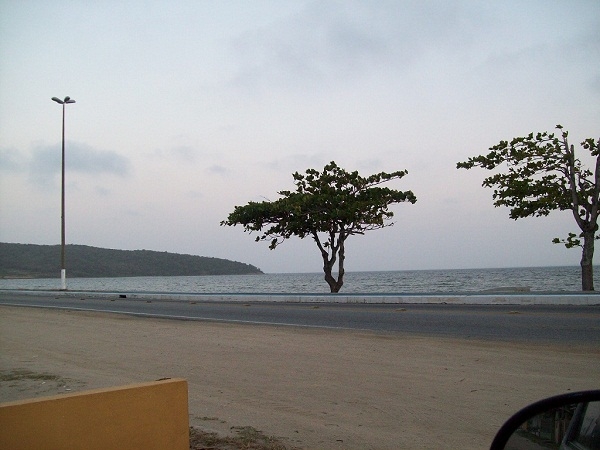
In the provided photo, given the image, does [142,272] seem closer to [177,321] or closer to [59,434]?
[177,321]

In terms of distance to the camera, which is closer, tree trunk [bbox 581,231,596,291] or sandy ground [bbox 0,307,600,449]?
sandy ground [bbox 0,307,600,449]

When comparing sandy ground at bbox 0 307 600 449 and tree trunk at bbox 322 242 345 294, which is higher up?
tree trunk at bbox 322 242 345 294

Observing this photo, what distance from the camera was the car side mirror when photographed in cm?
242

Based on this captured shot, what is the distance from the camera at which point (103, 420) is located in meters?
4.19

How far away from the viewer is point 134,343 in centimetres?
1339

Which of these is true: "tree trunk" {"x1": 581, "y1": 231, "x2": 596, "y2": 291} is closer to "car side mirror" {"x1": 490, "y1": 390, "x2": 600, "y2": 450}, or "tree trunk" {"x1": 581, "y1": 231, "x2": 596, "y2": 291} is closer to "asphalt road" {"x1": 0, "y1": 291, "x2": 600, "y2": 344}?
"asphalt road" {"x1": 0, "y1": 291, "x2": 600, "y2": 344}

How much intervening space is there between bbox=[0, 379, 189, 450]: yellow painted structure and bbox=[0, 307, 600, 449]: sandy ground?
156 centimetres

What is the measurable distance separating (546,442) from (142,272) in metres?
141

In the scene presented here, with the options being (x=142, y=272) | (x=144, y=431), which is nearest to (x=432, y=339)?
(x=144, y=431)

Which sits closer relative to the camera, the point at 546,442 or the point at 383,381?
the point at 546,442

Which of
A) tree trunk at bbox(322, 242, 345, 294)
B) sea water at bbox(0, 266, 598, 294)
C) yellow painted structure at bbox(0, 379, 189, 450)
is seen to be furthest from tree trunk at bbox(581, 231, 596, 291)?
yellow painted structure at bbox(0, 379, 189, 450)

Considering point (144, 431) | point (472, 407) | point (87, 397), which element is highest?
point (87, 397)

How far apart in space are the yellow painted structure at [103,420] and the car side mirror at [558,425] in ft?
8.73

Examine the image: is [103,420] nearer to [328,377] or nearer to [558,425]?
[558,425]
